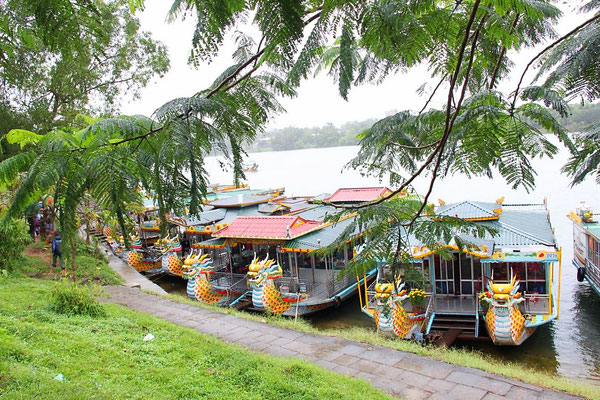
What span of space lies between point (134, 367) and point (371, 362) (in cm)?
315

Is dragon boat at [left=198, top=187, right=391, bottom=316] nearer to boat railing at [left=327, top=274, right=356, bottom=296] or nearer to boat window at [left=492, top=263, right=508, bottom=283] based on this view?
boat railing at [left=327, top=274, right=356, bottom=296]

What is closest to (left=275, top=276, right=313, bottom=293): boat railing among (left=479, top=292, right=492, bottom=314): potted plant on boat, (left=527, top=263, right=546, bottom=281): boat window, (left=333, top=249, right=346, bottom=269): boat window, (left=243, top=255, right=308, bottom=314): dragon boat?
(left=243, top=255, right=308, bottom=314): dragon boat

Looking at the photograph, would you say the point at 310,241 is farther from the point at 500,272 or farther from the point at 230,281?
the point at 500,272

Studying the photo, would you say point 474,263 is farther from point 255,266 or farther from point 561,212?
point 561,212

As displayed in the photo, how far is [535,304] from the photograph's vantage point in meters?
10.1

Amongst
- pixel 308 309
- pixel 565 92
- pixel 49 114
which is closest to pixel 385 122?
pixel 565 92

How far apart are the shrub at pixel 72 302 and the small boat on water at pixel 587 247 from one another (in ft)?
40.9

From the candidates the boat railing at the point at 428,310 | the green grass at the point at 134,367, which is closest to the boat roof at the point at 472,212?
the boat railing at the point at 428,310

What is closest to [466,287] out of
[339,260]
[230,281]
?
[339,260]

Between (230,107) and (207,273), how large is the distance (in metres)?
12.1

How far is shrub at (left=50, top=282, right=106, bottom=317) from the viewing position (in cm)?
707

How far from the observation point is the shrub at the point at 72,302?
7.07 meters

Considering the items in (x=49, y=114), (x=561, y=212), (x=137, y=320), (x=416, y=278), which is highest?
(x=49, y=114)

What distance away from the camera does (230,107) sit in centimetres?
156
